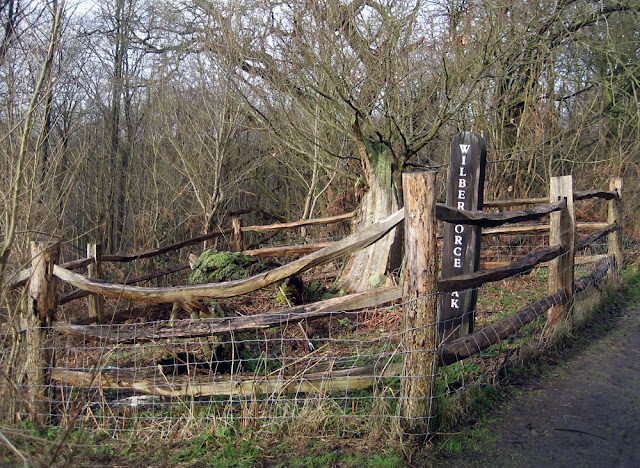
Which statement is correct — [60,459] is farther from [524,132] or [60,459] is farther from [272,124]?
[524,132]

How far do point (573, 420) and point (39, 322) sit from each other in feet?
13.0

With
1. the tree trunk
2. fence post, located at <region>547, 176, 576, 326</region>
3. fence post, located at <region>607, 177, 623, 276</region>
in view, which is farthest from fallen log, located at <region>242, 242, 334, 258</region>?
fence post, located at <region>607, 177, 623, 276</region>

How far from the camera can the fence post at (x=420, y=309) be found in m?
3.51

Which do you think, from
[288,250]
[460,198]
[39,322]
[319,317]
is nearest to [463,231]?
[460,198]

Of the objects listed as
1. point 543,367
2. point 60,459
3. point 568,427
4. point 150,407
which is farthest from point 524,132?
point 60,459

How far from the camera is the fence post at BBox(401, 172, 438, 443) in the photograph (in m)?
Result: 3.51

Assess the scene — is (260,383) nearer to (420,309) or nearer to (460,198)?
(420,309)

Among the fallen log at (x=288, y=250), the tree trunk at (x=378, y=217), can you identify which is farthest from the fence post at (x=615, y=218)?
the fallen log at (x=288, y=250)

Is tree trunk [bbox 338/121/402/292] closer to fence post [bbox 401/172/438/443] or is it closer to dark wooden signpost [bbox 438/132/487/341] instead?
dark wooden signpost [bbox 438/132/487/341]

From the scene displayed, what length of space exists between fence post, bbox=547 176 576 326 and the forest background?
201 centimetres

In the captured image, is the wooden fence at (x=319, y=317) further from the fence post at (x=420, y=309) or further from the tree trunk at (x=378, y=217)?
the tree trunk at (x=378, y=217)

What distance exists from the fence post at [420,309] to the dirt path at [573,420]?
1.15 ft

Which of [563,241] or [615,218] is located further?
[615,218]

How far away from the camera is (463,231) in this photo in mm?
5531
